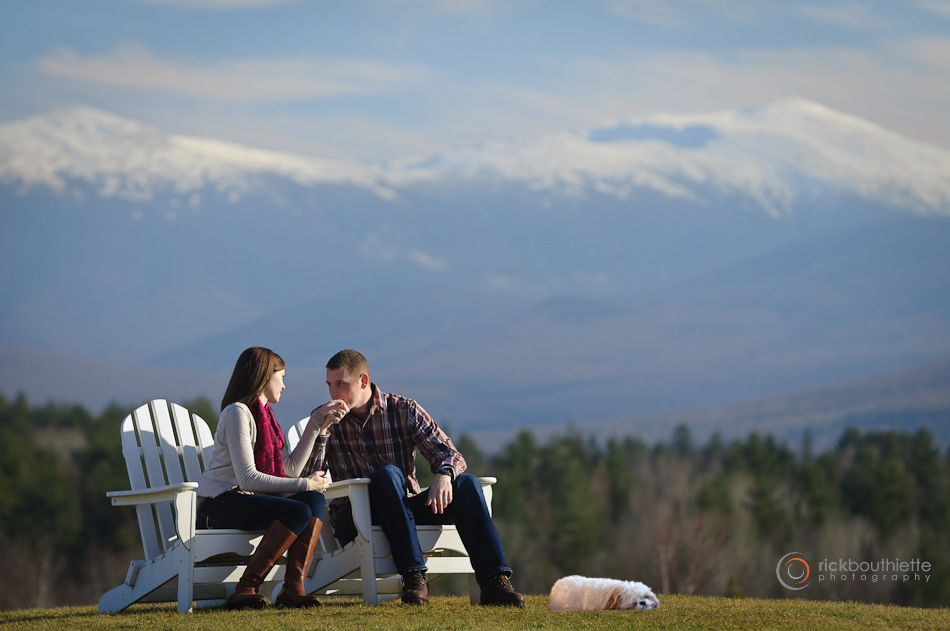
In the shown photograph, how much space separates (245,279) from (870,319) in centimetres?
5118

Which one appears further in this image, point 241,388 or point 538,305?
point 538,305

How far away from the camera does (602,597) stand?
4652 millimetres

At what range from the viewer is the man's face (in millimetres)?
4820

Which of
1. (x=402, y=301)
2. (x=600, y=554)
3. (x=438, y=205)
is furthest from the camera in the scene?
(x=438, y=205)

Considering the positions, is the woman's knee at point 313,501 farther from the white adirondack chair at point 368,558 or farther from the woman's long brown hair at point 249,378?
the woman's long brown hair at point 249,378

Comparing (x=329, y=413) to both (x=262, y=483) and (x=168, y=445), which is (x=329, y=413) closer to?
(x=262, y=483)

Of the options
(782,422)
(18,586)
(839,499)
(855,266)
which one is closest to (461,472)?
(18,586)

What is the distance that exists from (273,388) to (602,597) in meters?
1.69

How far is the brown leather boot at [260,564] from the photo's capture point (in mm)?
4500

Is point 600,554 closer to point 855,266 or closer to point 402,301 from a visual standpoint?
point 402,301

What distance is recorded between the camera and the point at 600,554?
46969 mm

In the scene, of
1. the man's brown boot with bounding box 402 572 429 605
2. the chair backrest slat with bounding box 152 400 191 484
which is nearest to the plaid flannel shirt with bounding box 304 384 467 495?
the man's brown boot with bounding box 402 572 429 605

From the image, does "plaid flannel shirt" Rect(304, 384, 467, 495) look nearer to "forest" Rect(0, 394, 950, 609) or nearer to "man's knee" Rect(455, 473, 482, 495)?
"man's knee" Rect(455, 473, 482, 495)

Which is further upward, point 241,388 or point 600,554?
point 241,388
